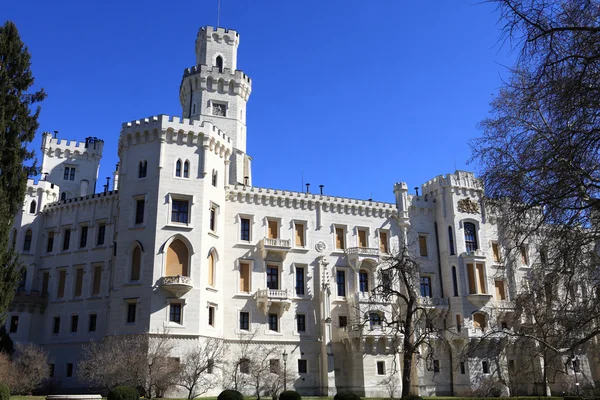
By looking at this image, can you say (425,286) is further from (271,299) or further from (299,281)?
(271,299)

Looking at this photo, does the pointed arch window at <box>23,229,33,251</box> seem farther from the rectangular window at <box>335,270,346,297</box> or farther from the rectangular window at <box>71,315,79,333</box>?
the rectangular window at <box>335,270,346,297</box>

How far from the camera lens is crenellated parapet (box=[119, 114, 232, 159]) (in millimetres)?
41781

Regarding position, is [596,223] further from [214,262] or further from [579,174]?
[214,262]

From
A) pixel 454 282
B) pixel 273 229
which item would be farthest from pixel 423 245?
pixel 273 229

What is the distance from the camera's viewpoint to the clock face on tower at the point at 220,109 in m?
52.1

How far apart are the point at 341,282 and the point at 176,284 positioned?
15480mm

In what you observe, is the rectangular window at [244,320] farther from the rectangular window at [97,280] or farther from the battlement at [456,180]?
the battlement at [456,180]

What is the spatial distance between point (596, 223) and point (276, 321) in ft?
103

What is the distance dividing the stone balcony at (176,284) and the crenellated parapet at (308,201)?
9.83 meters

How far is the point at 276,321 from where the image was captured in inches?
1756

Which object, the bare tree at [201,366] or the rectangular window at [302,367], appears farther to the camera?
the rectangular window at [302,367]

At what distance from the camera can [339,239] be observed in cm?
4919

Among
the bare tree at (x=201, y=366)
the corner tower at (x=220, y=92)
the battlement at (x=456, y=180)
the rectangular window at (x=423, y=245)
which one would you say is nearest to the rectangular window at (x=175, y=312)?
the bare tree at (x=201, y=366)

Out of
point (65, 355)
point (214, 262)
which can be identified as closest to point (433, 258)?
point (214, 262)
